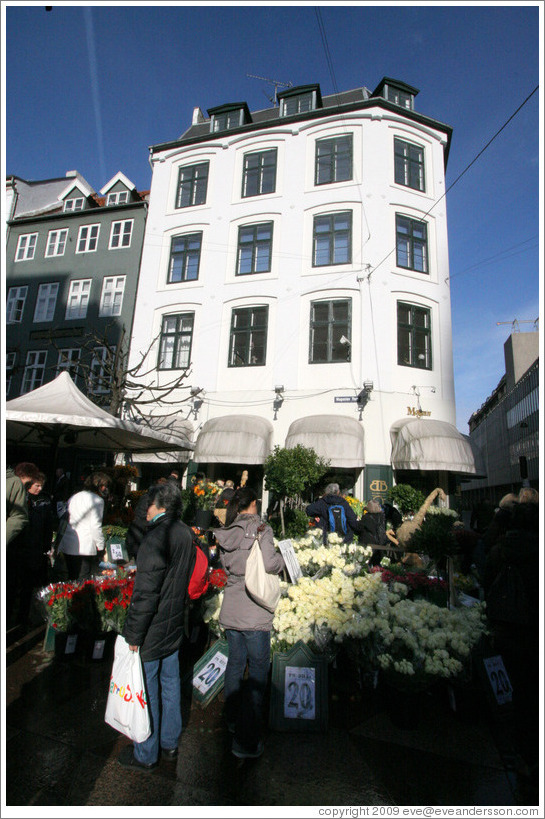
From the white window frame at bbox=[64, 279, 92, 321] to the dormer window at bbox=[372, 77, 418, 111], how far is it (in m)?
14.9

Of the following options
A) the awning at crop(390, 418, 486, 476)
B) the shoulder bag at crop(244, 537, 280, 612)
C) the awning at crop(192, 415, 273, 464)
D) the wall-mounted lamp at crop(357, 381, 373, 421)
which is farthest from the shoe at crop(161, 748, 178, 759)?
the wall-mounted lamp at crop(357, 381, 373, 421)

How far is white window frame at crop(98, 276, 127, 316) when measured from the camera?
62.9 feet

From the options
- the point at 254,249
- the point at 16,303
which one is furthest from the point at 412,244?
the point at 16,303

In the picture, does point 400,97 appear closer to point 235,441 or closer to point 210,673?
point 235,441

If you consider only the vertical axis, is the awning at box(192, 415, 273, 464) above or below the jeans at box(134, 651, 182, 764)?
above

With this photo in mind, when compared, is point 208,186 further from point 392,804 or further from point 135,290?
point 392,804

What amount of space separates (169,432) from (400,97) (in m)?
16.4

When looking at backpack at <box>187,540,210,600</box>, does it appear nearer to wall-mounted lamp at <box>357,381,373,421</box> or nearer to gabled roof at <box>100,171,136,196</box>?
wall-mounted lamp at <box>357,381,373,421</box>

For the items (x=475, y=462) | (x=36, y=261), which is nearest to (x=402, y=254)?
(x=475, y=462)

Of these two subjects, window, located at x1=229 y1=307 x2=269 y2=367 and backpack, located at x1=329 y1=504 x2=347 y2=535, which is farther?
window, located at x1=229 y1=307 x2=269 y2=367

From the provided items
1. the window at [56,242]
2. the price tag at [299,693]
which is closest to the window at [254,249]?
the window at [56,242]

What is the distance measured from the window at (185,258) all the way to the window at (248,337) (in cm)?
296

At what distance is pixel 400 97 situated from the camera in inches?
695

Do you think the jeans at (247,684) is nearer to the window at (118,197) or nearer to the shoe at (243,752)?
the shoe at (243,752)
